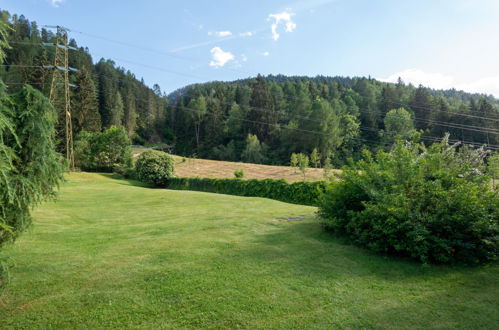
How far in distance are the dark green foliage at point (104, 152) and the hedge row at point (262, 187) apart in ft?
47.3

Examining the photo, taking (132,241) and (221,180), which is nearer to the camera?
(132,241)

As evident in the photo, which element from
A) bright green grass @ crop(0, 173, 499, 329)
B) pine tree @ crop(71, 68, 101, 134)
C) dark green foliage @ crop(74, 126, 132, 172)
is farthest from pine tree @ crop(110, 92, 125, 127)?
bright green grass @ crop(0, 173, 499, 329)

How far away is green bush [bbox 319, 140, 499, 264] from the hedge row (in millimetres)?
7941

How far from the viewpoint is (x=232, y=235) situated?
8328 mm

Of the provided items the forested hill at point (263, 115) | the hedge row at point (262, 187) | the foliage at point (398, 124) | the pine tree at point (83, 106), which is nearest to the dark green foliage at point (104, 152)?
the pine tree at point (83, 106)

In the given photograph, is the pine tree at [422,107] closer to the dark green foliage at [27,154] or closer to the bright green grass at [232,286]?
the bright green grass at [232,286]

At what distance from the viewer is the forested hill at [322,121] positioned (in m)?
58.8

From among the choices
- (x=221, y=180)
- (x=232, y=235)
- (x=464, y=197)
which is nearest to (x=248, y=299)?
(x=232, y=235)

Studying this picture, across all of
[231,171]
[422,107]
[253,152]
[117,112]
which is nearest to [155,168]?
[231,171]

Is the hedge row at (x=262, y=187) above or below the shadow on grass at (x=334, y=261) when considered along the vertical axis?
below

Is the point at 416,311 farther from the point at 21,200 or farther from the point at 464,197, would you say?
the point at 21,200

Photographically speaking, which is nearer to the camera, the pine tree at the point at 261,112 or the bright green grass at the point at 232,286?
the bright green grass at the point at 232,286

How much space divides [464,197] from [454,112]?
215 ft

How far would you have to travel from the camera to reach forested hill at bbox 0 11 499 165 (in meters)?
56.1
